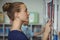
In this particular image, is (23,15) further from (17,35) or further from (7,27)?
(7,27)

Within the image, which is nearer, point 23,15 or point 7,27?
point 23,15

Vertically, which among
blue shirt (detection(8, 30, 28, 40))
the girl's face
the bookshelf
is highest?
the girl's face

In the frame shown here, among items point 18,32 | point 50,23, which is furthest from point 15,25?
point 50,23

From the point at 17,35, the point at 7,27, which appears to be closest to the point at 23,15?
the point at 17,35

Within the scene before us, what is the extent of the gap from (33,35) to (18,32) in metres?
1.98

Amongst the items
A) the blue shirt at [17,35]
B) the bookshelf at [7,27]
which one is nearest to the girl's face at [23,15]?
the blue shirt at [17,35]

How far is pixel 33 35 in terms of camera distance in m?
3.16

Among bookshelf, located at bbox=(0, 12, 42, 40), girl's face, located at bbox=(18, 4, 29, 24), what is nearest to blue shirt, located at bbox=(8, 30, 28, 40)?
girl's face, located at bbox=(18, 4, 29, 24)

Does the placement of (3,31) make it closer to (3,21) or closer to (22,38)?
(3,21)

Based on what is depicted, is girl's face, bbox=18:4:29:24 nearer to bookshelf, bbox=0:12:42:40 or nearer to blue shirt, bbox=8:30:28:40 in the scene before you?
blue shirt, bbox=8:30:28:40

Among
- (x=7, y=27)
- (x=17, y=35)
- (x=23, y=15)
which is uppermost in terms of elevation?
(x=23, y=15)

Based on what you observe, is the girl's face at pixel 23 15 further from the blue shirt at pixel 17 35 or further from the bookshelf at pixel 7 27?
the bookshelf at pixel 7 27

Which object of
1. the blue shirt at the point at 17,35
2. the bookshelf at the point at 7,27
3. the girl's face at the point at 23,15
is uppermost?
the girl's face at the point at 23,15

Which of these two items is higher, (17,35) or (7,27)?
(17,35)
